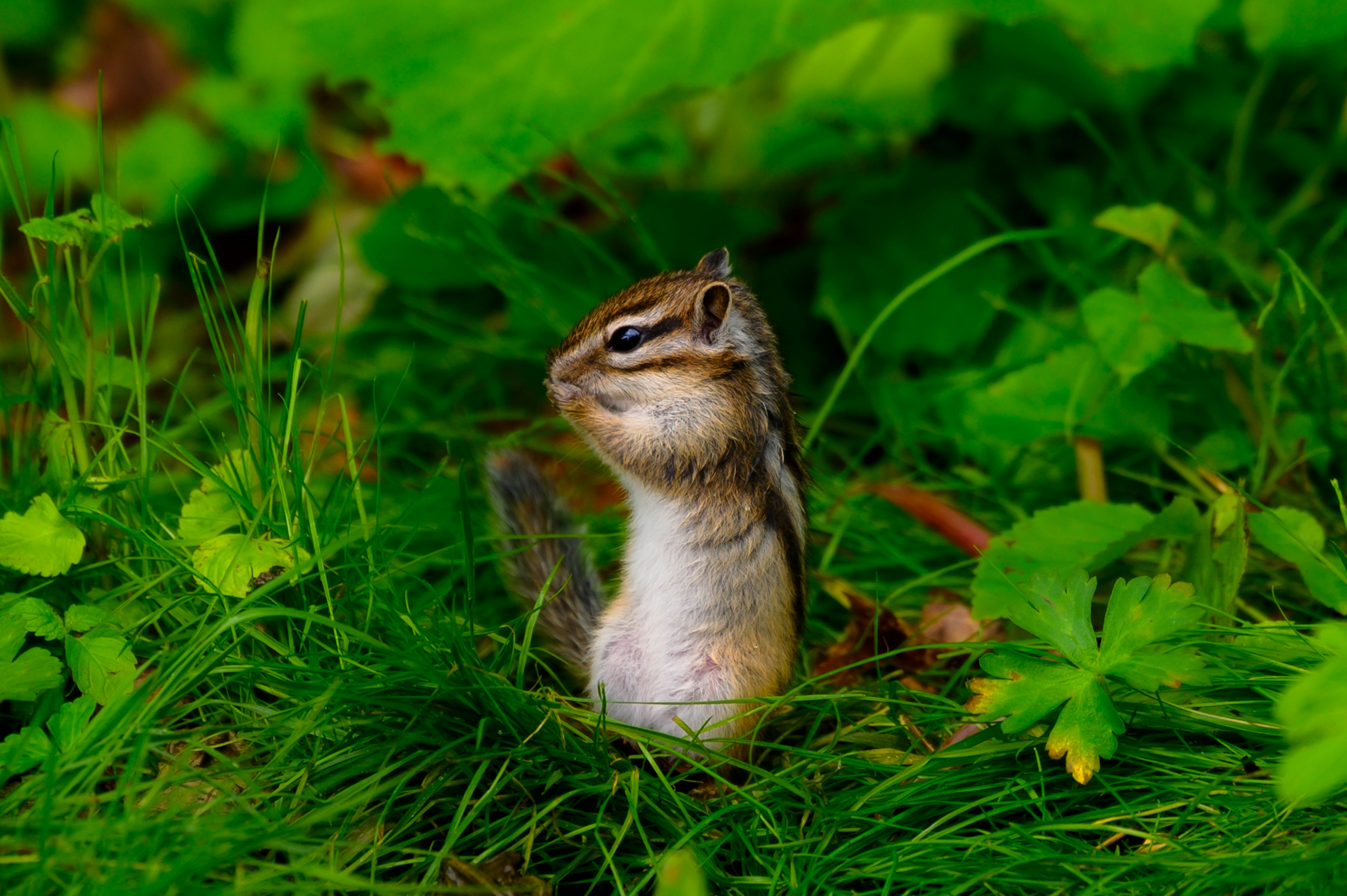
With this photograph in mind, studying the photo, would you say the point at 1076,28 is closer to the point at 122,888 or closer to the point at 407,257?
the point at 407,257

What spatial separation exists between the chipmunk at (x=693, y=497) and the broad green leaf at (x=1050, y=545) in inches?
15.5

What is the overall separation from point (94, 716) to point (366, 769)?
455 mm

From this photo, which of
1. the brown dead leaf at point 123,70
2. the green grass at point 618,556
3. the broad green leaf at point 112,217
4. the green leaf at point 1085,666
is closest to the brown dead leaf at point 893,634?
the green grass at point 618,556

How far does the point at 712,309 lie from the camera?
209cm

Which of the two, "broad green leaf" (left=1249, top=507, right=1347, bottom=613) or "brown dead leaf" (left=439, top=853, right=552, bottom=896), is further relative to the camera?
"broad green leaf" (left=1249, top=507, right=1347, bottom=613)

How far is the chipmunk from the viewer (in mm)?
1973

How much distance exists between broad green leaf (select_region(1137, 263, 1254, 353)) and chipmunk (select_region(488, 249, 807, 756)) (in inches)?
36.6

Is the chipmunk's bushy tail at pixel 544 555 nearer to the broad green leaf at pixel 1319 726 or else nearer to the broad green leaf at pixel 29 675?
the broad green leaf at pixel 29 675

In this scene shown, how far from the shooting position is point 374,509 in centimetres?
241

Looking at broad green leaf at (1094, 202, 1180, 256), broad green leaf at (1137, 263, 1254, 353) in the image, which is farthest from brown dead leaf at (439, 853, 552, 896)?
broad green leaf at (1094, 202, 1180, 256)

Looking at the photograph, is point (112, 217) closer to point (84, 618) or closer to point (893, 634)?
point (84, 618)

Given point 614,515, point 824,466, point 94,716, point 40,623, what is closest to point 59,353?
point 40,623

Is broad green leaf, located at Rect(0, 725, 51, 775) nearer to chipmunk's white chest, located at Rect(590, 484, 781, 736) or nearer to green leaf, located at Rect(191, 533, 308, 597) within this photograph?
green leaf, located at Rect(191, 533, 308, 597)

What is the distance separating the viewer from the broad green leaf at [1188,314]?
94.8 inches
